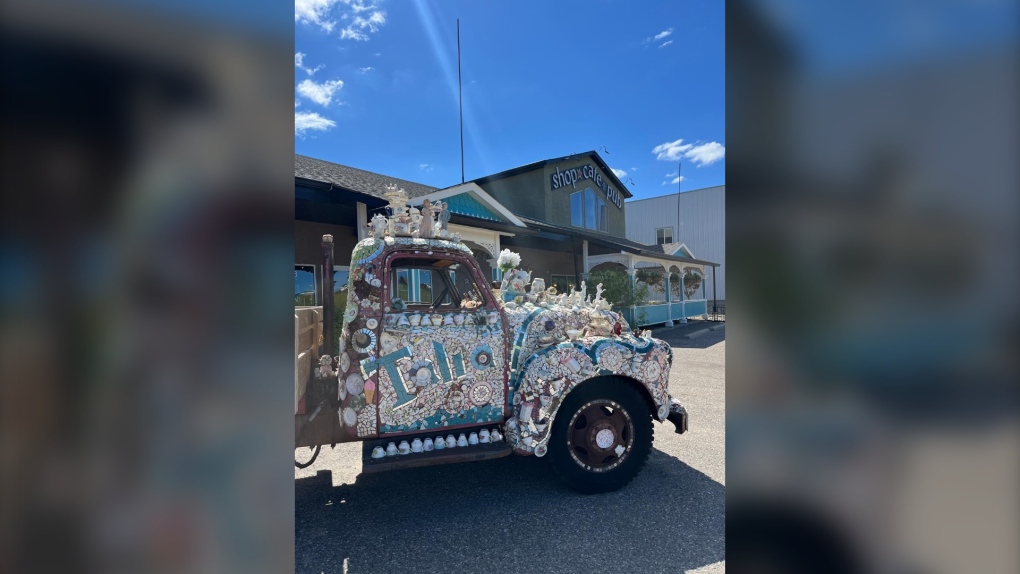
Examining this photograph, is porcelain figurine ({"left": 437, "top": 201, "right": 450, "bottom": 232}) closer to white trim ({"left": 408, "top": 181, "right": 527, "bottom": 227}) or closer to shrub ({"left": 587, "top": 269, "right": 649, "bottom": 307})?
white trim ({"left": 408, "top": 181, "right": 527, "bottom": 227})

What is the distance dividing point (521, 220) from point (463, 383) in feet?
34.1

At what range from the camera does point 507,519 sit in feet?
10.9

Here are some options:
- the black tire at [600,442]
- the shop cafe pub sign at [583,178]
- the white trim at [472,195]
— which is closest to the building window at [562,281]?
the shop cafe pub sign at [583,178]

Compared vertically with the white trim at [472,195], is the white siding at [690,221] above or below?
above

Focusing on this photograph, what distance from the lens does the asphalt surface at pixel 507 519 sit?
2.82 meters

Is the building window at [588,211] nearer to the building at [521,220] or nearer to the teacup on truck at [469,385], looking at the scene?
the building at [521,220]

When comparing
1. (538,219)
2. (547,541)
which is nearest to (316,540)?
(547,541)

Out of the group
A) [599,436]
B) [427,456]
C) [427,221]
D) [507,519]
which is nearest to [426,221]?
[427,221]

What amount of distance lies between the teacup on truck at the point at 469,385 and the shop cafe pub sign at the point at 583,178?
16.0 meters
